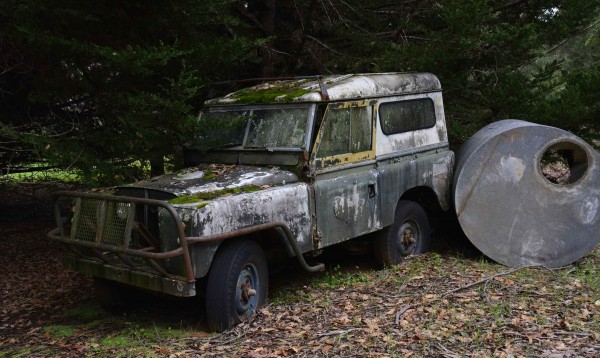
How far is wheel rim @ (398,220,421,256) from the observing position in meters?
7.91

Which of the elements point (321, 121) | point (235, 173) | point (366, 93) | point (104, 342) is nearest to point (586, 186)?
point (366, 93)

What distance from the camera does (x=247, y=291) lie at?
5848mm

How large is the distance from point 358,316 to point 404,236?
2.38 meters

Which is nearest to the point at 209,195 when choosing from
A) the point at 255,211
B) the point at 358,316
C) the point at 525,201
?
the point at 255,211

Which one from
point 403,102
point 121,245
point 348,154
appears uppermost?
point 403,102

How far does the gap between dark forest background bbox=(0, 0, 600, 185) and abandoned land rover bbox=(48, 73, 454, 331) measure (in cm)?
63

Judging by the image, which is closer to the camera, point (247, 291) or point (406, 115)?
point (247, 291)

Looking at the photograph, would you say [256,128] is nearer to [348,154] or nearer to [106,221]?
[348,154]

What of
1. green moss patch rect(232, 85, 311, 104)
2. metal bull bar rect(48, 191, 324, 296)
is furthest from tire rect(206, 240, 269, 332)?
green moss patch rect(232, 85, 311, 104)

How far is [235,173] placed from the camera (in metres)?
6.40

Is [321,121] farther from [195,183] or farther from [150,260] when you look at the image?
[150,260]

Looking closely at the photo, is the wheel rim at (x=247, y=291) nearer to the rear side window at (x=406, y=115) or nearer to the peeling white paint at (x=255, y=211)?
the peeling white paint at (x=255, y=211)

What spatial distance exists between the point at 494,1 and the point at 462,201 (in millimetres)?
4410

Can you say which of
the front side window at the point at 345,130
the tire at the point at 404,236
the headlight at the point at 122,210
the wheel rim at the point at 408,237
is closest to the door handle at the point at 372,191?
the front side window at the point at 345,130
